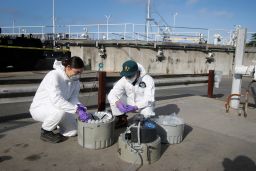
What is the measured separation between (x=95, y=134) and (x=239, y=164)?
196 cm

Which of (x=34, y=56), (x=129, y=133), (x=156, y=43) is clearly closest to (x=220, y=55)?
(x=156, y=43)

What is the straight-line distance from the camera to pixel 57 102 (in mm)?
3793

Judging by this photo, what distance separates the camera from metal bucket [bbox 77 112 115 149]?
3.67m

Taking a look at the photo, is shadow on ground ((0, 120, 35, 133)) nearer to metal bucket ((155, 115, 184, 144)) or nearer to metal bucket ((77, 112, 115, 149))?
metal bucket ((77, 112, 115, 149))

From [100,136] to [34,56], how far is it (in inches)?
674

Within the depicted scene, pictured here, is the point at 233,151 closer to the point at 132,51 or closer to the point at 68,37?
the point at 132,51

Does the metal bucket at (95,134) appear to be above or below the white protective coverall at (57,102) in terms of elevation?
below

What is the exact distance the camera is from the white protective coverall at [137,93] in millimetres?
4406

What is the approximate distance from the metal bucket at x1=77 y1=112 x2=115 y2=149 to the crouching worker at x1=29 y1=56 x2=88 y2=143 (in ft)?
0.47

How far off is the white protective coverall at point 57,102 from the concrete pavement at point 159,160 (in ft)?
0.86

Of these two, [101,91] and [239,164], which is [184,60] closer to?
[101,91]

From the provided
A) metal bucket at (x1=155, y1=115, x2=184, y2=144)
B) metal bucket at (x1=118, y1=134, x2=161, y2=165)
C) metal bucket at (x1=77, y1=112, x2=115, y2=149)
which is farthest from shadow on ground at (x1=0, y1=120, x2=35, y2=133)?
metal bucket at (x1=155, y1=115, x2=184, y2=144)

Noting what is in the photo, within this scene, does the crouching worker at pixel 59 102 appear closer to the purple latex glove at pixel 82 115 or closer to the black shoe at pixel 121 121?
the purple latex glove at pixel 82 115

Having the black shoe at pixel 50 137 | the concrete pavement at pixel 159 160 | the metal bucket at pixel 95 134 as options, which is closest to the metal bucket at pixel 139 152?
the concrete pavement at pixel 159 160
